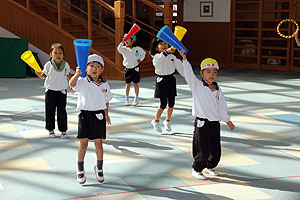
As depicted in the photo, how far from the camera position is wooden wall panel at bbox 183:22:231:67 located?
16562 millimetres

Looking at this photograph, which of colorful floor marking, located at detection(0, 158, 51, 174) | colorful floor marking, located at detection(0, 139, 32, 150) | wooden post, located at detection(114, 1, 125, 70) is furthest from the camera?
wooden post, located at detection(114, 1, 125, 70)

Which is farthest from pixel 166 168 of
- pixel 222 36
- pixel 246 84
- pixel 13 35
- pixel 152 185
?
pixel 222 36

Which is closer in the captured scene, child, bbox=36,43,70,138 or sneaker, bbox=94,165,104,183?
sneaker, bbox=94,165,104,183

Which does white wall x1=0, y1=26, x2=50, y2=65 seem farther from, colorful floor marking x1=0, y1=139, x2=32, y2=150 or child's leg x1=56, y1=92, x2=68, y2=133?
colorful floor marking x1=0, y1=139, x2=32, y2=150

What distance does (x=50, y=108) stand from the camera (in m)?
6.95

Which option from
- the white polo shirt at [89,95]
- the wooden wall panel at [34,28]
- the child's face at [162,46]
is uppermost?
the wooden wall panel at [34,28]

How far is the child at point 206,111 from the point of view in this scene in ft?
16.6

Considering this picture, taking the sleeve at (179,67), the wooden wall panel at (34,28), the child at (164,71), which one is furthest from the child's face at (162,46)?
the wooden wall panel at (34,28)

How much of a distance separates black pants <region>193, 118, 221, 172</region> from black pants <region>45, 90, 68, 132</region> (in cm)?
248

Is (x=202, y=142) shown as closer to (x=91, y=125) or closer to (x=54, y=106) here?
(x=91, y=125)

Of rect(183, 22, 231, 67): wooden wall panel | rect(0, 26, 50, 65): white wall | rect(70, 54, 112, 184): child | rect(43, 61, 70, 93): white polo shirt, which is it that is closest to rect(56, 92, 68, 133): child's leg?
rect(43, 61, 70, 93): white polo shirt

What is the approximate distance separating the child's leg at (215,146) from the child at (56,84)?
257cm

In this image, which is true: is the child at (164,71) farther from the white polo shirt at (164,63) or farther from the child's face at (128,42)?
the child's face at (128,42)

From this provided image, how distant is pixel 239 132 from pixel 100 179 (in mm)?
3035
